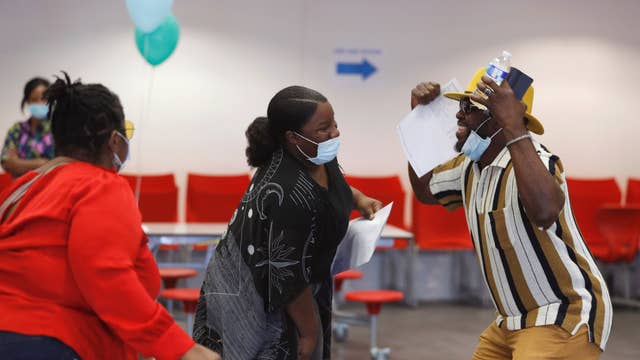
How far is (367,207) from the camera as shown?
2.73m

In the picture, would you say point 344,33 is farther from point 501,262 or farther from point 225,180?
point 501,262

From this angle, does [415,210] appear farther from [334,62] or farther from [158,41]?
[158,41]

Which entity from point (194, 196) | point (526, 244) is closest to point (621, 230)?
point (194, 196)

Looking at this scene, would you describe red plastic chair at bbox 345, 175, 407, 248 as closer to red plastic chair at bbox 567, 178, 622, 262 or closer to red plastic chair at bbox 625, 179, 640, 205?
red plastic chair at bbox 567, 178, 622, 262

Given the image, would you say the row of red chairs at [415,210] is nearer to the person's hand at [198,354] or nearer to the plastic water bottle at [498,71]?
the plastic water bottle at [498,71]

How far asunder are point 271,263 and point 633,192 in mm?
6724

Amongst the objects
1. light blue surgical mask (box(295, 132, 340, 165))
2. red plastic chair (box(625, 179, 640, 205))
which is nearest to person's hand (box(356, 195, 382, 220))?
light blue surgical mask (box(295, 132, 340, 165))

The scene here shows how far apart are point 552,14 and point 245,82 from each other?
339 centimetres

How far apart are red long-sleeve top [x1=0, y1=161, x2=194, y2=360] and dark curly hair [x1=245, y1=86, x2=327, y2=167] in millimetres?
666

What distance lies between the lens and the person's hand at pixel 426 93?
8.88 feet

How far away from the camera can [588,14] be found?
839cm

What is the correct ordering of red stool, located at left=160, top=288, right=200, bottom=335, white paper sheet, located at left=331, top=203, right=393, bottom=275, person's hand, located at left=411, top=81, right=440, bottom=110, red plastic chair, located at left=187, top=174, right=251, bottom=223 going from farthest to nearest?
red plastic chair, located at left=187, top=174, right=251, bottom=223
red stool, located at left=160, top=288, right=200, bottom=335
person's hand, located at left=411, top=81, right=440, bottom=110
white paper sheet, located at left=331, top=203, right=393, bottom=275

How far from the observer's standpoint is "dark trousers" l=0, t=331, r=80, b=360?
179 cm

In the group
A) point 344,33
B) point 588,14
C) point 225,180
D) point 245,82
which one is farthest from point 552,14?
point 225,180
